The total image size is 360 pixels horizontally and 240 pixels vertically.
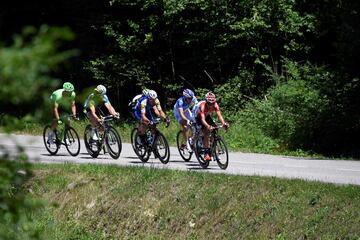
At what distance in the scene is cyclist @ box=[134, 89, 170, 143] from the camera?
16.6m

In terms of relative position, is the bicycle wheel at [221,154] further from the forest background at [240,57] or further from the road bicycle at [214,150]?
the forest background at [240,57]

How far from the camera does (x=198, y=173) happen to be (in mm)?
13898

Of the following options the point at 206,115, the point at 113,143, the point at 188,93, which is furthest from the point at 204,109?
the point at 113,143

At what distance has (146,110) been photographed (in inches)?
666

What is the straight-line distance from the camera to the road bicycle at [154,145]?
1673cm

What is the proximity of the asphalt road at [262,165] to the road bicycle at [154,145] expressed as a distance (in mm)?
198

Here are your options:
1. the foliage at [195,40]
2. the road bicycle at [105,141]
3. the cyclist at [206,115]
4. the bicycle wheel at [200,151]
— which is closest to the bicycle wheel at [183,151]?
the road bicycle at [105,141]

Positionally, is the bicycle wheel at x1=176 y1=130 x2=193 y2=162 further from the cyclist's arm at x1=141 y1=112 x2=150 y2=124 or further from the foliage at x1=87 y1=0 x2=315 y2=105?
the foliage at x1=87 y1=0 x2=315 y2=105

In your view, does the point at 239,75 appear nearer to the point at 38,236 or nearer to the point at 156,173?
the point at 156,173

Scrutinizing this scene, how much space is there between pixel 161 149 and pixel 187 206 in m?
4.16

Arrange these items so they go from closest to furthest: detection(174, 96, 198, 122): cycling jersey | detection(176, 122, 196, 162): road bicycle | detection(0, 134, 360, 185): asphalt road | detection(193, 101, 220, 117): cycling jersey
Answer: detection(0, 134, 360, 185): asphalt road → detection(193, 101, 220, 117): cycling jersey → detection(176, 122, 196, 162): road bicycle → detection(174, 96, 198, 122): cycling jersey

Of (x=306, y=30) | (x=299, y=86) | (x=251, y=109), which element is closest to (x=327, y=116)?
(x=299, y=86)

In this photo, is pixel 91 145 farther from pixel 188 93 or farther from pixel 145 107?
pixel 188 93

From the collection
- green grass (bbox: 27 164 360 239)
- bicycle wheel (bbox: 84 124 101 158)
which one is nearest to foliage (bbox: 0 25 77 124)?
green grass (bbox: 27 164 360 239)
